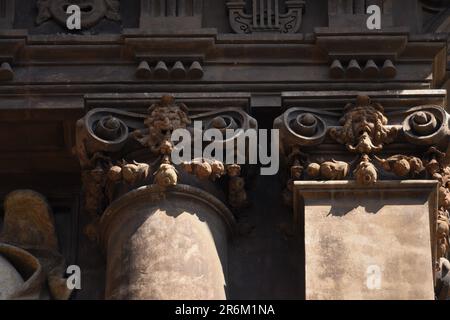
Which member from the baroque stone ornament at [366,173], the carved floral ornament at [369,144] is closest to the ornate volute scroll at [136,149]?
the carved floral ornament at [369,144]

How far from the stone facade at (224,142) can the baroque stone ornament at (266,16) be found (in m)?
0.02

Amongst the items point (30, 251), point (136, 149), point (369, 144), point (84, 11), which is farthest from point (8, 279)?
point (369, 144)

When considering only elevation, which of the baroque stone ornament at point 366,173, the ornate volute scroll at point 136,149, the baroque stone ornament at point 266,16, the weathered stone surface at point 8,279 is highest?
the baroque stone ornament at point 266,16

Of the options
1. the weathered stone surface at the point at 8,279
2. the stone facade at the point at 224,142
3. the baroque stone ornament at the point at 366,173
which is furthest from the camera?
the weathered stone surface at the point at 8,279

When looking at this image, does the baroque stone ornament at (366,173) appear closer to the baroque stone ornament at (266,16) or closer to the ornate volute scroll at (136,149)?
the ornate volute scroll at (136,149)

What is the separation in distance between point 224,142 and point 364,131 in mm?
1443

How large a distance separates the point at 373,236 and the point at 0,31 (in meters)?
4.75

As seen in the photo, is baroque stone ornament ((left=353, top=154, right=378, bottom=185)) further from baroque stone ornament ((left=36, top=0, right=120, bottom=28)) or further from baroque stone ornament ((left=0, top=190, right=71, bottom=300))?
baroque stone ornament ((left=36, top=0, right=120, bottom=28))

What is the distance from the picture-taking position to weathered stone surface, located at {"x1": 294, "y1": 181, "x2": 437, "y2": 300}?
24641mm

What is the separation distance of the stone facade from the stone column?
0.8 inches

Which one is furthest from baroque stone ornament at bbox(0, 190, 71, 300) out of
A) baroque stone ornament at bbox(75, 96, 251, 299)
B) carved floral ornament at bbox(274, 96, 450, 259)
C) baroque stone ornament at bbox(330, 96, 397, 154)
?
baroque stone ornament at bbox(330, 96, 397, 154)

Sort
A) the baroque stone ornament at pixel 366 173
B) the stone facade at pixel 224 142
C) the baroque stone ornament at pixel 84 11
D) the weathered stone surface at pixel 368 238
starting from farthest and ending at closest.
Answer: the baroque stone ornament at pixel 84 11 < the baroque stone ornament at pixel 366 173 < the stone facade at pixel 224 142 < the weathered stone surface at pixel 368 238

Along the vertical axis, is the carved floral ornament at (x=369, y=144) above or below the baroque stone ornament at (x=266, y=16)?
below

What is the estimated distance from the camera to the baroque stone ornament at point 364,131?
2575 cm
